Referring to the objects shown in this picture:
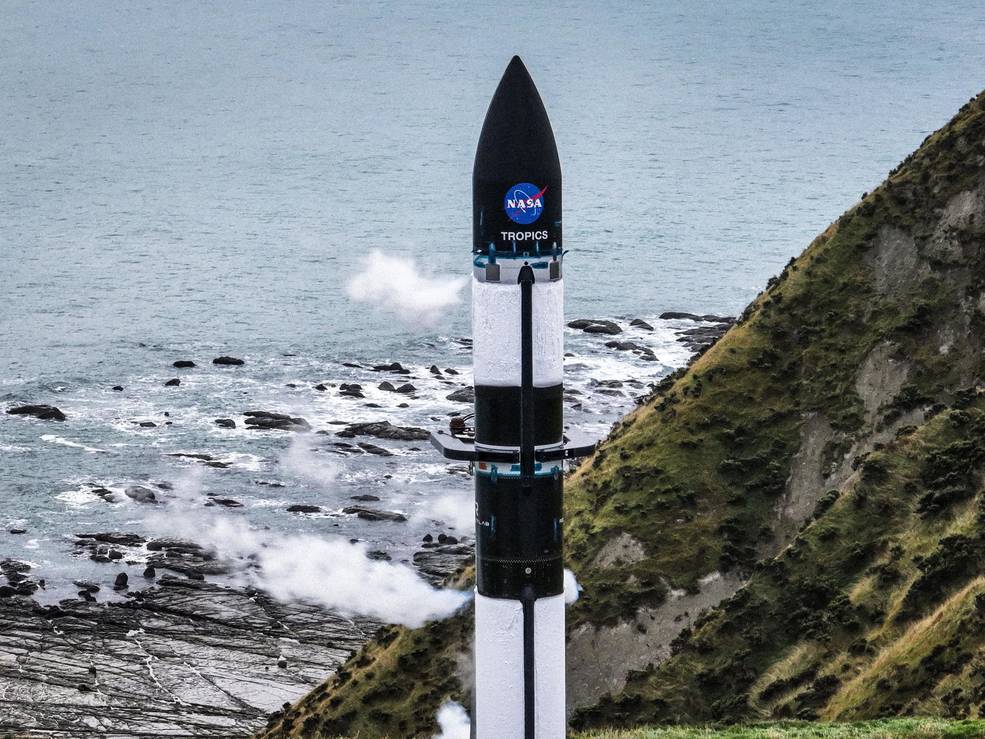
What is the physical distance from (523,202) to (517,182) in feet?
1.35

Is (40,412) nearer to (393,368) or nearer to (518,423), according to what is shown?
(393,368)

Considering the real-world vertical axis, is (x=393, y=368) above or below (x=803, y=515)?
above

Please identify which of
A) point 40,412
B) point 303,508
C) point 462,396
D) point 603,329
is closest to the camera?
point 303,508

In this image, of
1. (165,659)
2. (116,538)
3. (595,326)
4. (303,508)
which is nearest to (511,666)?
(165,659)

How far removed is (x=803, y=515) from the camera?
6962 centimetres

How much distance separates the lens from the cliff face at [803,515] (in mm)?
54594

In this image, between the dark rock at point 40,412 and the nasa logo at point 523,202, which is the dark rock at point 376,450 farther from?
the nasa logo at point 523,202

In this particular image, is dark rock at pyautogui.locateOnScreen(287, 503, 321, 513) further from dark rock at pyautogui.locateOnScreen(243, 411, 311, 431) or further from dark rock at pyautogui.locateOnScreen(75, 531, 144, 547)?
dark rock at pyautogui.locateOnScreen(243, 411, 311, 431)

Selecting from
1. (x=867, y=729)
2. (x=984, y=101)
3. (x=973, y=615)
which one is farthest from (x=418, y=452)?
(x=867, y=729)

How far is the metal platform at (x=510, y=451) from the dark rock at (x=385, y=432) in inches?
3679

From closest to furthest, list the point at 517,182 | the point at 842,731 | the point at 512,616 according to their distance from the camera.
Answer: the point at 517,182 → the point at 512,616 → the point at 842,731

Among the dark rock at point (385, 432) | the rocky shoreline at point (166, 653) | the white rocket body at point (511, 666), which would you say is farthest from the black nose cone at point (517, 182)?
the dark rock at point (385, 432)

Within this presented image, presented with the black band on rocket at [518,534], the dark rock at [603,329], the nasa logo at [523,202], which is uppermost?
the dark rock at [603,329]

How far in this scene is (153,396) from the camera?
145m
